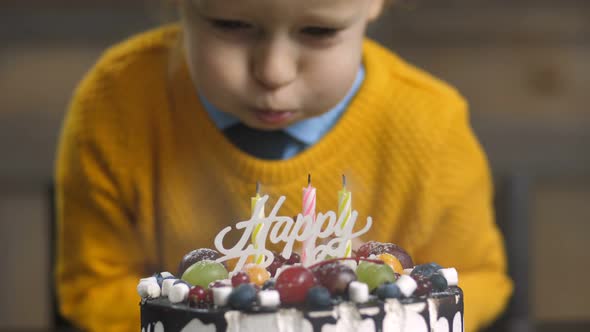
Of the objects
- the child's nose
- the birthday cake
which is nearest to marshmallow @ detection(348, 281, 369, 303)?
the birthday cake

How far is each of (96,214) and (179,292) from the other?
606mm

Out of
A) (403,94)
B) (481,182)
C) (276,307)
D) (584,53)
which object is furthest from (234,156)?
(584,53)

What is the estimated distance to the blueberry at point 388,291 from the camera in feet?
2.95

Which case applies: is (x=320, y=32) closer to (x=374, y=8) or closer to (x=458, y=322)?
(x=374, y=8)

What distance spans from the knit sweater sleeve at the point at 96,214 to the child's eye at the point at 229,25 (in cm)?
37

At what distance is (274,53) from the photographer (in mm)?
1134

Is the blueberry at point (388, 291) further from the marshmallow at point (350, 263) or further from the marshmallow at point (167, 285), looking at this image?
the marshmallow at point (167, 285)

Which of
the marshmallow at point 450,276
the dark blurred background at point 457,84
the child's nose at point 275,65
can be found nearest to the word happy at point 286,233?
the marshmallow at point 450,276

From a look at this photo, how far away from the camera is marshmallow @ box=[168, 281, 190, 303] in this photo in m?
0.92

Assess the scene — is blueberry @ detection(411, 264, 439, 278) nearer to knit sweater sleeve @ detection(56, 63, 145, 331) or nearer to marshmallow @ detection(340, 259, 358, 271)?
marshmallow @ detection(340, 259, 358, 271)

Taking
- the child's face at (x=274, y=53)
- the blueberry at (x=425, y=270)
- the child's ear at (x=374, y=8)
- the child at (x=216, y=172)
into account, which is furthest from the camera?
the child at (x=216, y=172)

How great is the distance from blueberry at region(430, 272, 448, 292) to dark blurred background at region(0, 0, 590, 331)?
5.09ft

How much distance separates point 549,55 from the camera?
253 centimetres

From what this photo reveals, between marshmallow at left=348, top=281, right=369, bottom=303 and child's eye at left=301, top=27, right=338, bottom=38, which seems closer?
marshmallow at left=348, top=281, right=369, bottom=303
